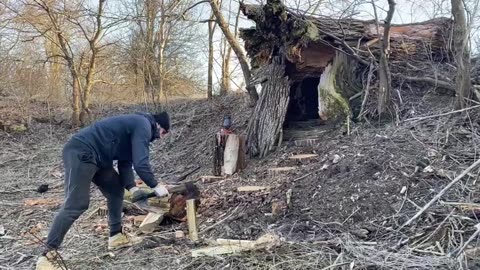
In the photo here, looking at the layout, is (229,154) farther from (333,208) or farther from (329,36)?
(333,208)

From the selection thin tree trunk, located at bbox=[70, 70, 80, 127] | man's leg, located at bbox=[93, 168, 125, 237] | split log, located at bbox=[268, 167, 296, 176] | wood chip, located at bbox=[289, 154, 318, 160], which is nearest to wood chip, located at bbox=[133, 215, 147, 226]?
man's leg, located at bbox=[93, 168, 125, 237]

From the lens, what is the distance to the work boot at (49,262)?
3.67 m

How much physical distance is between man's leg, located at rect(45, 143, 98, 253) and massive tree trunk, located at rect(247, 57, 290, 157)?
384 cm

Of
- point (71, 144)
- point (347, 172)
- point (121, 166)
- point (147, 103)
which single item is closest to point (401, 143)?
point (347, 172)

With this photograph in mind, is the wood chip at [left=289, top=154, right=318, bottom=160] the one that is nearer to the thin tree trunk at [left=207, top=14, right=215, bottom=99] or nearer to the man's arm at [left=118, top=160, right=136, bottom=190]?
the man's arm at [left=118, top=160, right=136, bottom=190]

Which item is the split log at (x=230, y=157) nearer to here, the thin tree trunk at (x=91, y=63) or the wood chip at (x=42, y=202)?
the wood chip at (x=42, y=202)

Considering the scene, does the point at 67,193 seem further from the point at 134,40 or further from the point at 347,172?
the point at 134,40

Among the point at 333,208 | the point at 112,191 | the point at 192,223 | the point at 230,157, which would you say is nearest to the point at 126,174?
the point at 112,191

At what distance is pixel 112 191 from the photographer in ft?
14.1

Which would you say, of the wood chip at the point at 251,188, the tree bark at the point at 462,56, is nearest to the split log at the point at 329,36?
the tree bark at the point at 462,56

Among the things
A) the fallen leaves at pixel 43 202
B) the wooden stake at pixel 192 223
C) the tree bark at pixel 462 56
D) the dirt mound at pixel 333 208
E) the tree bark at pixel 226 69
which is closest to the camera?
the dirt mound at pixel 333 208

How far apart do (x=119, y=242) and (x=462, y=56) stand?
451 cm

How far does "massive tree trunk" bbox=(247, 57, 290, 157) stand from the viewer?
24.4 ft

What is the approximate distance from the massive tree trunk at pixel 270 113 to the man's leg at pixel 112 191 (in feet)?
11.1
